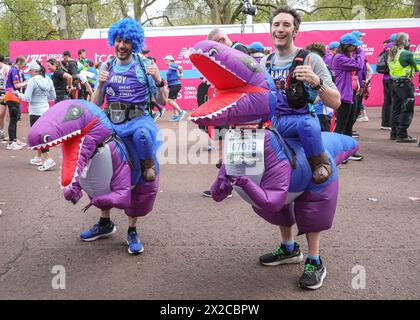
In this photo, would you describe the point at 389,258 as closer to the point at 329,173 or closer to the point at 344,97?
the point at 329,173

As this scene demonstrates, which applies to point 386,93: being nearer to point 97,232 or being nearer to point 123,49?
point 123,49

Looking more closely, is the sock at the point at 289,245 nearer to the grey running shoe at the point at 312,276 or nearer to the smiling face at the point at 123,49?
the grey running shoe at the point at 312,276

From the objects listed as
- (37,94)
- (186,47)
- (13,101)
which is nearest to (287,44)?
(37,94)

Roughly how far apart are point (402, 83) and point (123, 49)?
281 inches

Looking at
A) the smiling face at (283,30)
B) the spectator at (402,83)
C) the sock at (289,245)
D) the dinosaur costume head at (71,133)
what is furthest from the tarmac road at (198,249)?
the spectator at (402,83)

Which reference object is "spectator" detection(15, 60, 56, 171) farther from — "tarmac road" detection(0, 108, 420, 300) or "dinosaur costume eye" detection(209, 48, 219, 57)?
"dinosaur costume eye" detection(209, 48, 219, 57)

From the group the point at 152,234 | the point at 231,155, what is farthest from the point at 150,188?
the point at 231,155

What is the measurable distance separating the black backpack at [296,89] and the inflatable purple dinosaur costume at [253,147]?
0.58 ft

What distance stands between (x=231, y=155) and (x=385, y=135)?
8.78 m

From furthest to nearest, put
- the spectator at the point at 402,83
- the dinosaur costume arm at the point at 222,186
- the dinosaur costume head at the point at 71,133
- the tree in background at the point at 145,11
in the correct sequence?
the tree in background at the point at 145,11 → the spectator at the point at 402,83 → the dinosaur costume head at the point at 71,133 → the dinosaur costume arm at the point at 222,186

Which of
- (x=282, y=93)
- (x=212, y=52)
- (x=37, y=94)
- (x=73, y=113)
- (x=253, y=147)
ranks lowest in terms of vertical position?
(x=253, y=147)

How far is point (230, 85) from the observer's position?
2.94 metres

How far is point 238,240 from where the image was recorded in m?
4.46

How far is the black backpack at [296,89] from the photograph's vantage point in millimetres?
3113
